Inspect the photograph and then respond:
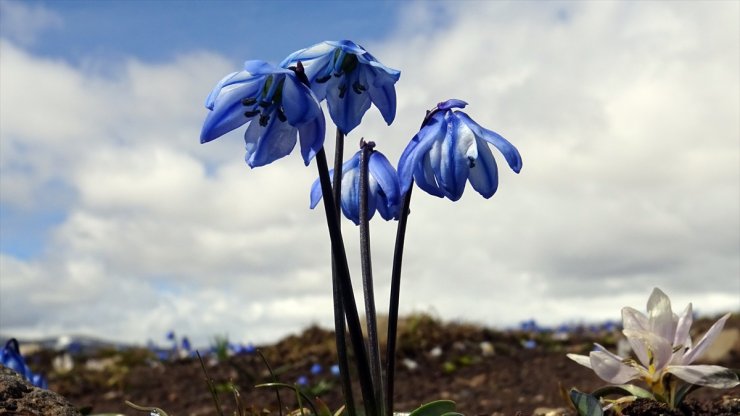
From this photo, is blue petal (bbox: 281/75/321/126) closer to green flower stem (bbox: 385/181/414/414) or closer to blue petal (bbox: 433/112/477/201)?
blue petal (bbox: 433/112/477/201)

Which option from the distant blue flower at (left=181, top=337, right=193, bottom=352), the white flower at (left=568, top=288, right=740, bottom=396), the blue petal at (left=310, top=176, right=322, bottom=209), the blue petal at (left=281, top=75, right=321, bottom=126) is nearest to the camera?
the blue petal at (left=281, top=75, right=321, bottom=126)

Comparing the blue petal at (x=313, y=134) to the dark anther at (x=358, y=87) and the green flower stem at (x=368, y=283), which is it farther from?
the green flower stem at (x=368, y=283)

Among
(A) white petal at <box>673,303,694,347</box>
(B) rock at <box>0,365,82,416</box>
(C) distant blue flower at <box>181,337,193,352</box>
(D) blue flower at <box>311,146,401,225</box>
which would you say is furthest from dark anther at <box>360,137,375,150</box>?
(C) distant blue flower at <box>181,337,193,352</box>

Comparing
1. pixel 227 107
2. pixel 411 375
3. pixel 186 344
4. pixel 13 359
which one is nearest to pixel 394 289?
pixel 227 107

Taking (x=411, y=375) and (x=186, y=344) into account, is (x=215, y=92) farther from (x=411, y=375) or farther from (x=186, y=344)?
(x=186, y=344)

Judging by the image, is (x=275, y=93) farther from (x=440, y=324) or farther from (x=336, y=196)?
(x=440, y=324)

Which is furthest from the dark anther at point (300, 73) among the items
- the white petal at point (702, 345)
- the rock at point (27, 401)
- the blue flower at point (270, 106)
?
the white petal at point (702, 345)
